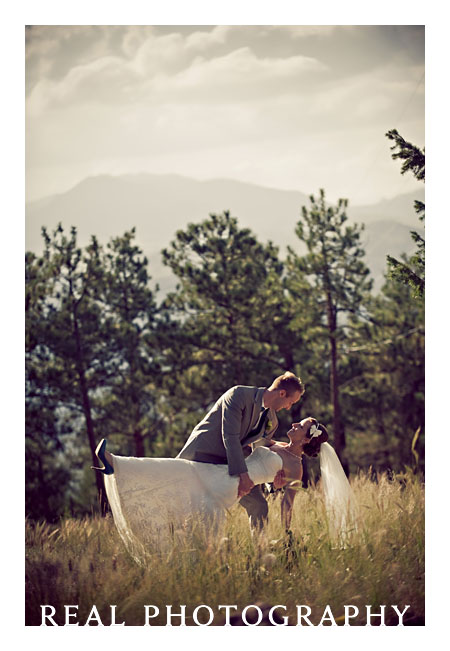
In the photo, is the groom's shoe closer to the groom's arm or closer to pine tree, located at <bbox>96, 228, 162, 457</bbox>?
the groom's arm

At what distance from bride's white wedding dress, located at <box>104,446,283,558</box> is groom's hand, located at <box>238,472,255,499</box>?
1.3 inches

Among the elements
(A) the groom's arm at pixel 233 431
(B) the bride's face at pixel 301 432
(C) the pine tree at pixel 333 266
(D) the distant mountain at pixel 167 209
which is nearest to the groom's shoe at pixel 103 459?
(A) the groom's arm at pixel 233 431

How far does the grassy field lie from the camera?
486 cm

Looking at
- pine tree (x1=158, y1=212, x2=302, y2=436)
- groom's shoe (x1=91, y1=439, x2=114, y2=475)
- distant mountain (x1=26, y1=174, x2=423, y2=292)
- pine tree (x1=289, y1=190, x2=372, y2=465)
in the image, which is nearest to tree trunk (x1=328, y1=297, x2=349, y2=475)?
pine tree (x1=289, y1=190, x2=372, y2=465)

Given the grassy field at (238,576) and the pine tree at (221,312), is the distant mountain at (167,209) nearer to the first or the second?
the pine tree at (221,312)

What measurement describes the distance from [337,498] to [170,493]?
1.35 m

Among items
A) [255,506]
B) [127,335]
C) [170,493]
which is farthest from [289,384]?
[127,335]

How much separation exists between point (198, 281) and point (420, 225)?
10.6 metres

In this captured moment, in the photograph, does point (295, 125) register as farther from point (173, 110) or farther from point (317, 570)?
point (317, 570)

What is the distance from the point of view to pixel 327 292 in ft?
53.5

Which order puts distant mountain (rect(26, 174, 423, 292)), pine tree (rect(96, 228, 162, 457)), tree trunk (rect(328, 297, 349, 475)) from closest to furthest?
tree trunk (rect(328, 297, 349, 475)) → pine tree (rect(96, 228, 162, 457)) → distant mountain (rect(26, 174, 423, 292))
